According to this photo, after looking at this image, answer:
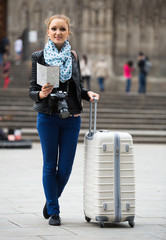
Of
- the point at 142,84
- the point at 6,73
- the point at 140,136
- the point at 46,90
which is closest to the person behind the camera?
the point at 46,90

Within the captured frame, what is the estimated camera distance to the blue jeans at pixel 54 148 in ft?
19.2

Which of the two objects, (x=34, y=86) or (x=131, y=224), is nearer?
(x=131, y=224)

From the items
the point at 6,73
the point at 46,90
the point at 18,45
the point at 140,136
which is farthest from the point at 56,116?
the point at 18,45

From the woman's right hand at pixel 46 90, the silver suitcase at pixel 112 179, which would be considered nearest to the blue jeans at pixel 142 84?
the silver suitcase at pixel 112 179

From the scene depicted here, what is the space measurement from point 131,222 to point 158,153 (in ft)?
29.9

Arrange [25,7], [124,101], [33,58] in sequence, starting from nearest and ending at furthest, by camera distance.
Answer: [33,58] → [124,101] → [25,7]

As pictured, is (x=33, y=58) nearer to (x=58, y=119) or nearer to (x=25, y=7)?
(x=58, y=119)

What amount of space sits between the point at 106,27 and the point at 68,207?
75.0ft

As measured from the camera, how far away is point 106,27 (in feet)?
96.1

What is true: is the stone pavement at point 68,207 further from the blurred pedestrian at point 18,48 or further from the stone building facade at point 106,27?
the stone building facade at point 106,27

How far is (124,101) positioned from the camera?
71.6ft

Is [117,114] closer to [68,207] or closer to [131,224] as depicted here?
[68,207]

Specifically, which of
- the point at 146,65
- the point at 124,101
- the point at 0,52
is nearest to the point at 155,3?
the point at 146,65

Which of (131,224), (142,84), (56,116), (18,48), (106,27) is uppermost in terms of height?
(106,27)
